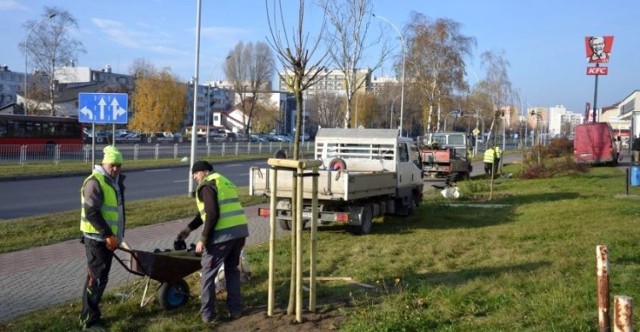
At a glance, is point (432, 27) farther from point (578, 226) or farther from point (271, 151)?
point (578, 226)

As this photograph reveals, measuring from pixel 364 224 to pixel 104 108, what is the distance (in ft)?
20.4

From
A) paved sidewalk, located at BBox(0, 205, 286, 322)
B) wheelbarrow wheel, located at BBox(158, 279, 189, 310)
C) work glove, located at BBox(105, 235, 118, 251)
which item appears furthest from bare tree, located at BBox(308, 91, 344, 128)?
work glove, located at BBox(105, 235, 118, 251)

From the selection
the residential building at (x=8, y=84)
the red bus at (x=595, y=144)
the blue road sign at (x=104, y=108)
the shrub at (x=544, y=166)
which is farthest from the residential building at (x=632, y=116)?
the residential building at (x=8, y=84)

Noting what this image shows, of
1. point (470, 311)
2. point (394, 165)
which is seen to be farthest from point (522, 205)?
point (470, 311)

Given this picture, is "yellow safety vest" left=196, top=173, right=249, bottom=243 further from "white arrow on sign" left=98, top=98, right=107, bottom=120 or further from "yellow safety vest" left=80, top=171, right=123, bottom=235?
"white arrow on sign" left=98, top=98, right=107, bottom=120

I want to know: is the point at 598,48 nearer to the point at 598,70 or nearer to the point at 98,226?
the point at 598,70

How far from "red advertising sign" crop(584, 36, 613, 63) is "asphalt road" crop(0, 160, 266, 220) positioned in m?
19.4

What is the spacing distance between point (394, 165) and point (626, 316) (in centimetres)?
1043

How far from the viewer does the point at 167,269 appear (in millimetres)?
6344

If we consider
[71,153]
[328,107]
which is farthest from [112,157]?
[328,107]

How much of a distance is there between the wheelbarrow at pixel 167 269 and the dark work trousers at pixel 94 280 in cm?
17

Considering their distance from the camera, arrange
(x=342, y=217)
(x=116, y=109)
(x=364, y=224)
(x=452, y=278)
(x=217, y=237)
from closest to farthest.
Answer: (x=217, y=237), (x=452, y=278), (x=342, y=217), (x=364, y=224), (x=116, y=109)

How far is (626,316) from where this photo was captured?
3.68 m

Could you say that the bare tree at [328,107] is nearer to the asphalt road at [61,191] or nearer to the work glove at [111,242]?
the asphalt road at [61,191]
